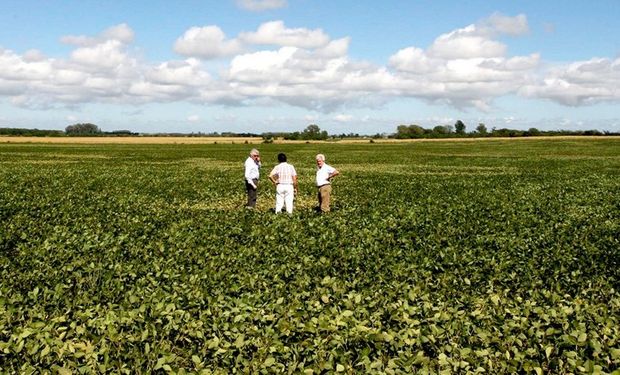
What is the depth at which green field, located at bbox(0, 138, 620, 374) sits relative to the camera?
20.3 feet

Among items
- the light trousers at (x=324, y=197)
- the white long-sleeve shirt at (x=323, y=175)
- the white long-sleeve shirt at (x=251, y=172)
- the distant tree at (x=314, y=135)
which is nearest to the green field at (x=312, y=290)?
the light trousers at (x=324, y=197)

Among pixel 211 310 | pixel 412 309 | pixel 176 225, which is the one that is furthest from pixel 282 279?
pixel 176 225

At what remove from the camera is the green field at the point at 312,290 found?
6.18 m

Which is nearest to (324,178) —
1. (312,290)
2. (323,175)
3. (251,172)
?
(323,175)

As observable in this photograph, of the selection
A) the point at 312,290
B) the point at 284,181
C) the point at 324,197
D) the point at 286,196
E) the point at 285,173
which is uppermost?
the point at 285,173

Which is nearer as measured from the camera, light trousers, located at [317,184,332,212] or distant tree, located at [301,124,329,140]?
light trousers, located at [317,184,332,212]

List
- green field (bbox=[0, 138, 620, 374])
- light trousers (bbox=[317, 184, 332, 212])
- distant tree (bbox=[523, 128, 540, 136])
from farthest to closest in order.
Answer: distant tree (bbox=[523, 128, 540, 136]), light trousers (bbox=[317, 184, 332, 212]), green field (bbox=[0, 138, 620, 374])

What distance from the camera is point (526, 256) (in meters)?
12.7

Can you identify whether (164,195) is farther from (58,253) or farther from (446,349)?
(446,349)

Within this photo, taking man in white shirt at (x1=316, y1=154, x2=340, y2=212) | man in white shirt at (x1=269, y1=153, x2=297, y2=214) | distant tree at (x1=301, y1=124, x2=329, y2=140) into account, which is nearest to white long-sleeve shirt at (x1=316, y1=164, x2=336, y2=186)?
man in white shirt at (x1=316, y1=154, x2=340, y2=212)

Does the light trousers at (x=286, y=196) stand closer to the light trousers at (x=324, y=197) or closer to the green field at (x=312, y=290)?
the green field at (x=312, y=290)

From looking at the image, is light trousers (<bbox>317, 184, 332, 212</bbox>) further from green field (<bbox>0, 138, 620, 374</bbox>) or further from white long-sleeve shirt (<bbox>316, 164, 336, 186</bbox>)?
green field (<bbox>0, 138, 620, 374</bbox>)

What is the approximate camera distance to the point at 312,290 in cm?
953

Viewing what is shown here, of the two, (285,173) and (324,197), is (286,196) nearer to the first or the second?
(285,173)
